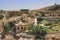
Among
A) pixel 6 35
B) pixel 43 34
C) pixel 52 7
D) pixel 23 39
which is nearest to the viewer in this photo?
pixel 6 35

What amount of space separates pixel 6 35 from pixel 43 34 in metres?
5.26

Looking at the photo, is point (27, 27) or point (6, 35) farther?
point (27, 27)

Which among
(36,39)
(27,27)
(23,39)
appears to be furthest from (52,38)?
(27,27)

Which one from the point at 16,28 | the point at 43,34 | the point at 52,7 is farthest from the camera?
the point at 52,7

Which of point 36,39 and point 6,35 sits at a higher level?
point 6,35

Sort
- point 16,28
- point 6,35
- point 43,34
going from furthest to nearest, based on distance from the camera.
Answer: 1. point 16,28
2. point 43,34
3. point 6,35

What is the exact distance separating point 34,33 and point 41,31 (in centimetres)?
65

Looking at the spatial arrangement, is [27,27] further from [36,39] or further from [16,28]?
[36,39]

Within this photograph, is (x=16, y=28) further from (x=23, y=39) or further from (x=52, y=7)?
(x=52, y=7)

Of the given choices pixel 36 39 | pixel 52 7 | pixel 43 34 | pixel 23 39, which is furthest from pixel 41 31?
pixel 52 7

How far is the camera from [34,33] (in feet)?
59.2

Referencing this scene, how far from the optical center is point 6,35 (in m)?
13.5

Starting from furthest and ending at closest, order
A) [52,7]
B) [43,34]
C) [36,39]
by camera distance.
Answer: [52,7], [43,34], [36,39]

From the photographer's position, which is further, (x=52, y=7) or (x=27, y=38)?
(x=52, y=7)
